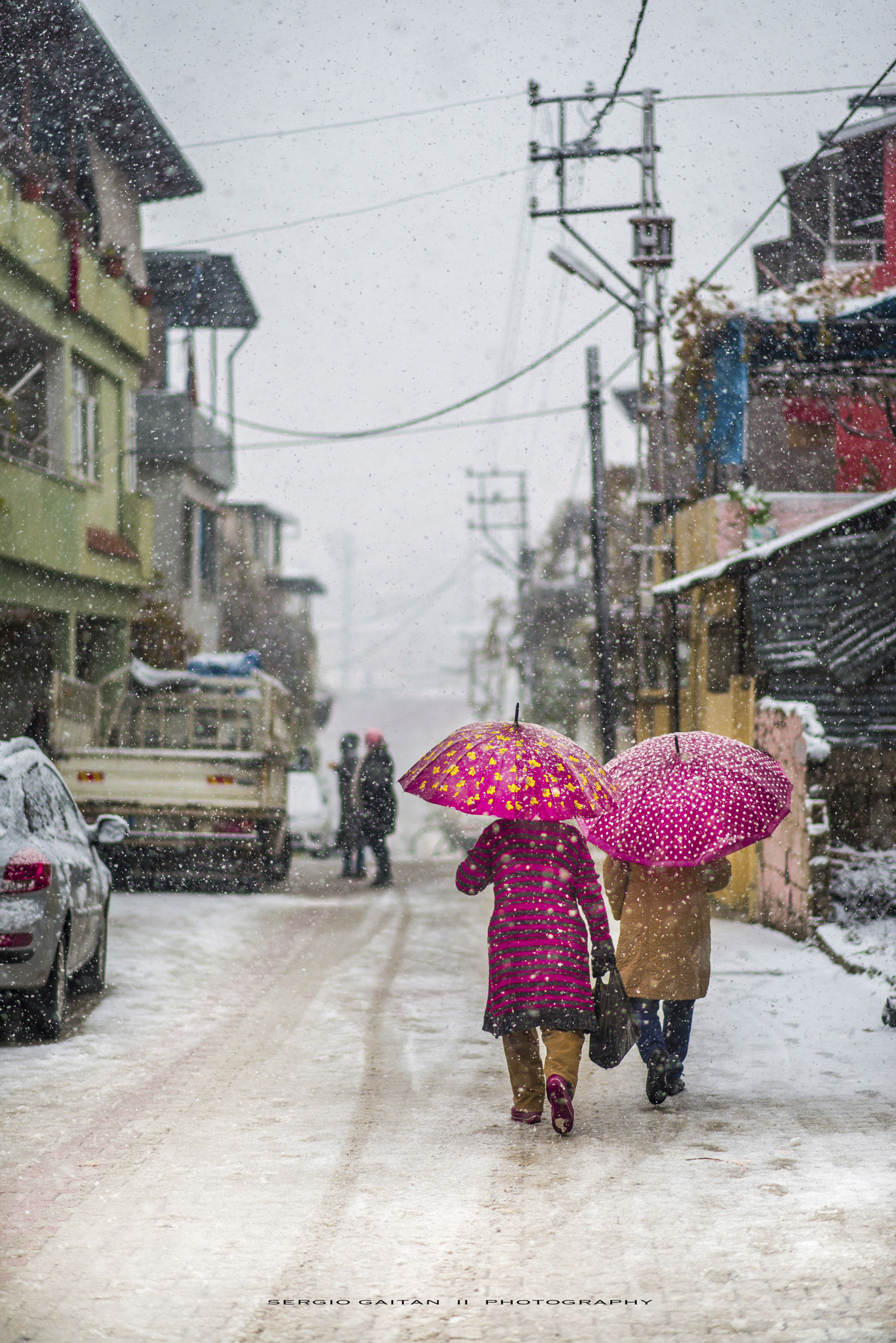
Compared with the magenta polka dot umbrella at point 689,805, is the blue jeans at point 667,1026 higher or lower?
lower

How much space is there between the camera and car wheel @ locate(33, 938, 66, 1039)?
28.9ft

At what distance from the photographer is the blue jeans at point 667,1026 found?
23.4ft

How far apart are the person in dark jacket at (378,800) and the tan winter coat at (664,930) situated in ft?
42.3

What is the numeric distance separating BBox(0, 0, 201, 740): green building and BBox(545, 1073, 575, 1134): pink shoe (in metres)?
12.2

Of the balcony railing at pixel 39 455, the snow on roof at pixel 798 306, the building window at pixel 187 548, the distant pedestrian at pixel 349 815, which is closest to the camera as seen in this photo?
the snow on roof at pixel 798 306

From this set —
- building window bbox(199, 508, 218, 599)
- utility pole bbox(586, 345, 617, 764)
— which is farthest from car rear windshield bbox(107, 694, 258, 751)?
building window bbox(199, 508, 218, 599)

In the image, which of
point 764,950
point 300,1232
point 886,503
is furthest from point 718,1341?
point 886,503

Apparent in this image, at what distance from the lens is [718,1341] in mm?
4043

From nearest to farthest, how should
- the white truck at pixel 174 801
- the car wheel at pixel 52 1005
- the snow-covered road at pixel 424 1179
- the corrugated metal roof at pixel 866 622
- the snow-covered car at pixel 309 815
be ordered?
the snow-covered road at pixel 424 1179 < the car wheel at pixel 52 1005 < the corrugated metal roof at pixel 866 622 < the white truck at pixel 174 801 < the snow-covered car at pixel 309 815

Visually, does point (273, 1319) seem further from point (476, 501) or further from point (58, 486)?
point (476, 501)

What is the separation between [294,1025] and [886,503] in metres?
8.36

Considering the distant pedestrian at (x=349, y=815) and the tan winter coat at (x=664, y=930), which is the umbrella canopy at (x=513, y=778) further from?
the distant pedestrian at (x=349, y=815)

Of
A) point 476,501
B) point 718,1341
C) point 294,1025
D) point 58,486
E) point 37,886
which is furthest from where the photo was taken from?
point 476,501

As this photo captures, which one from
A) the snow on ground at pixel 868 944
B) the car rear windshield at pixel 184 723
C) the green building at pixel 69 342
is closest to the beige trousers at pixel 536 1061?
the snow on ground at pixel 868 944
